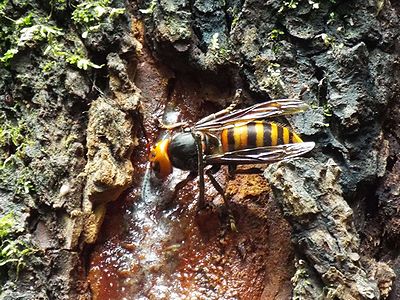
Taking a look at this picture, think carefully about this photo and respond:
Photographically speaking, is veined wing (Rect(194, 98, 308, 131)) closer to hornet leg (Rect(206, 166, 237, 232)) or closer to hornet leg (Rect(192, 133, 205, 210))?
hornet leg (Rect(192, 133, 205, 210))

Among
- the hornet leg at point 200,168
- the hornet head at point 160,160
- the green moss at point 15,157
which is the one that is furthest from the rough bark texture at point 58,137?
the hornet leg at point 200,168

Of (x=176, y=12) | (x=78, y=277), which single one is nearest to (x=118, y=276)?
(x=78, y=277)

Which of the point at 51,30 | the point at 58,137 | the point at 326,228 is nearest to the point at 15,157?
the point at 58,137

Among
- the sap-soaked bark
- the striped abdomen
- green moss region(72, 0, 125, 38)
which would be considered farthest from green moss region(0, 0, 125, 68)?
the sap-soaked bark

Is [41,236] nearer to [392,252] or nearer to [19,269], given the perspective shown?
[19,269]

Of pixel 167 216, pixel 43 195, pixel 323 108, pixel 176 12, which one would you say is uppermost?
pixel 176 12

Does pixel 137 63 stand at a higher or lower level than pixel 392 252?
higher
